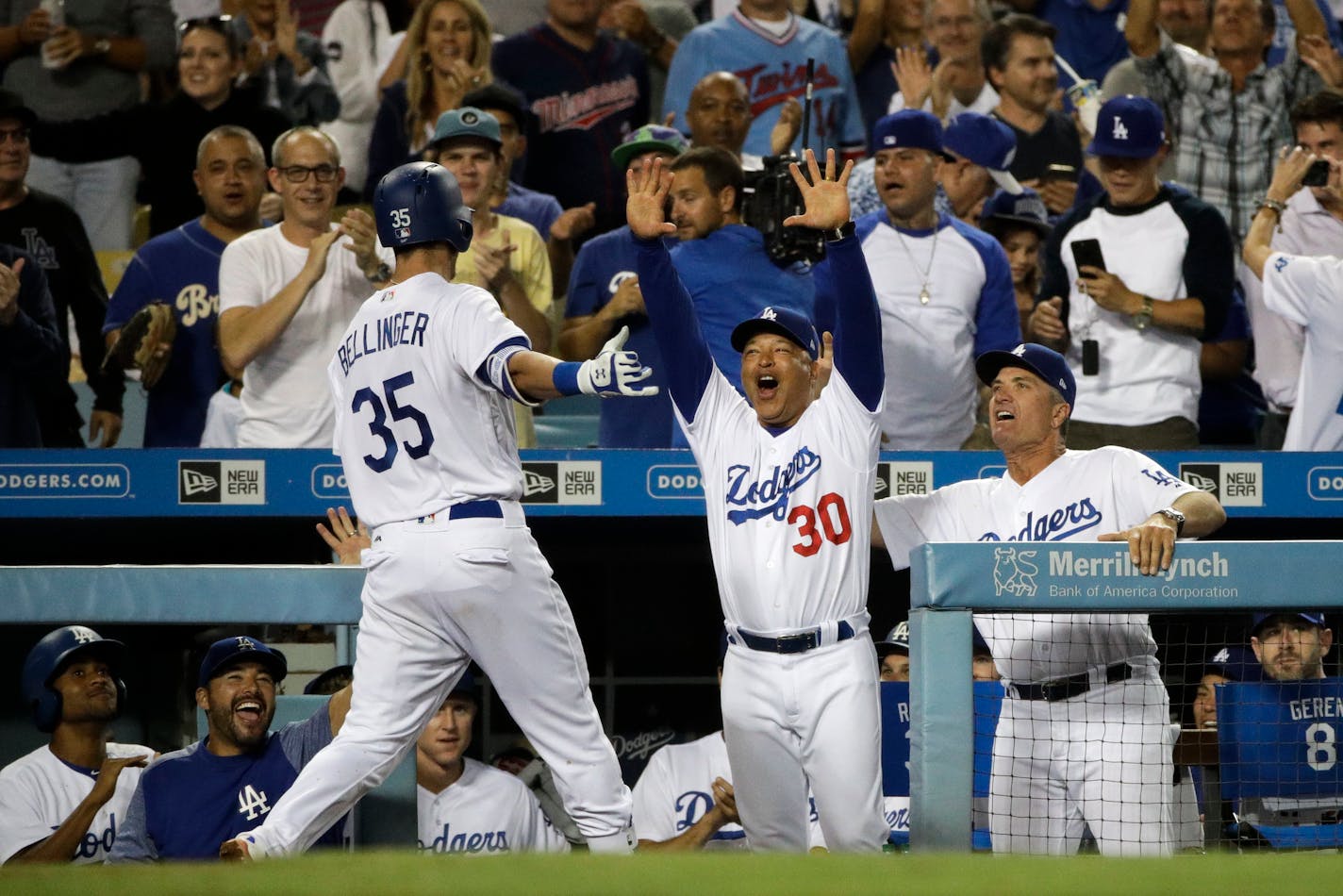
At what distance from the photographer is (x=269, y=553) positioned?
711 centimetres

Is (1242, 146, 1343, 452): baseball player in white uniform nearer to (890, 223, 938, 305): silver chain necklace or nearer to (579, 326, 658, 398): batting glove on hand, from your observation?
(890, 223, 938, 305): silver chain necklace

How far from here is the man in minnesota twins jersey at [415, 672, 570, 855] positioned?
19.0ft

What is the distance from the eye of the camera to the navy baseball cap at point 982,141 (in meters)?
7.06

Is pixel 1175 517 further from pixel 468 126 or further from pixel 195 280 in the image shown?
pixel 195 280

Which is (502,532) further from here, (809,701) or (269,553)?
(269,553)

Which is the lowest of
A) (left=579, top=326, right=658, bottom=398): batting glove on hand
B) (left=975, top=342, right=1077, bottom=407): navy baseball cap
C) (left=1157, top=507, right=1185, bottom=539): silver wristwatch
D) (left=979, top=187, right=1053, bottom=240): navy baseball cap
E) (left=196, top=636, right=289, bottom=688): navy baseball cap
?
(left=196, top=636, right=289, bottom=688): navy baseball cap

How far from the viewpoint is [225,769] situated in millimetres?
5086

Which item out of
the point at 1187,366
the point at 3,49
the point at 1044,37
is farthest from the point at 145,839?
the point at 1044,37

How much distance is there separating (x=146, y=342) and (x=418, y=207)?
2.14 metres

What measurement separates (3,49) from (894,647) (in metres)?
4.78

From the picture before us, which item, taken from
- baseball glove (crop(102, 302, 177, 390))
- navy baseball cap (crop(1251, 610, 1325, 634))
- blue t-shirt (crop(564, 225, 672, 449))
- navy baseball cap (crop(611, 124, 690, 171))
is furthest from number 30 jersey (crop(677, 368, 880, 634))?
baseball glove (crop(102, 302, 177, 390))

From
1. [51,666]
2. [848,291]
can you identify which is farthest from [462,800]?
[848,291]

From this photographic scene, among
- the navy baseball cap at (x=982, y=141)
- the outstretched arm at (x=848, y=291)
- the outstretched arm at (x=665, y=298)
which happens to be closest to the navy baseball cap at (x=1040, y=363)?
the outstretched arm at (x=848, y=291)

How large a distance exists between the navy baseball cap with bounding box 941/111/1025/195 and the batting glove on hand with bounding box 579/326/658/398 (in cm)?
329
